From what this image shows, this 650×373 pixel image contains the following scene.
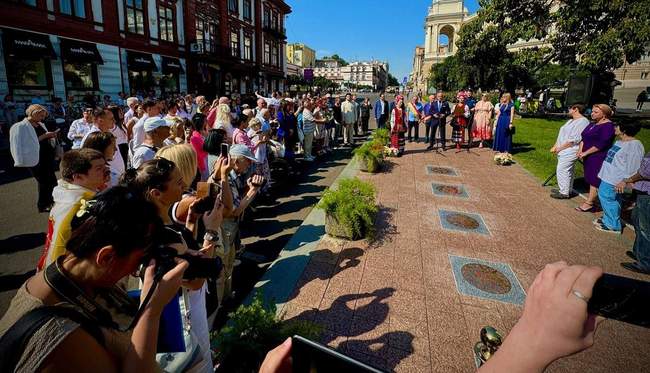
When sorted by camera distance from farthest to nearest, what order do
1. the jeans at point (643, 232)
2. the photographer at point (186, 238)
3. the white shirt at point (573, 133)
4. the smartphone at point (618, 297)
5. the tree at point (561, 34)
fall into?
the tree at point (561, 34), the white shirt at point (573, 133), the jeans at point (643, 232), the photographer at point (186, 238), the smartphone at point (618, 297)

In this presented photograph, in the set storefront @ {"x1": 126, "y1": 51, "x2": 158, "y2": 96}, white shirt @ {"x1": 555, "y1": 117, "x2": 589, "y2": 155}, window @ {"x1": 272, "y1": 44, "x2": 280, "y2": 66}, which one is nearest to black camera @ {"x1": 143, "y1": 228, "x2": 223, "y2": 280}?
white shirt @ {"x1": 555, "y1": 117, "x2": 589, "y2": 155}

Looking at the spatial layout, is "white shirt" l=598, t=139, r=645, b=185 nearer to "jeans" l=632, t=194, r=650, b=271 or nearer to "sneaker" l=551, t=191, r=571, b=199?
"jeans" l=632, t=194, r=650, b=271

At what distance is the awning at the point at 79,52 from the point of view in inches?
672

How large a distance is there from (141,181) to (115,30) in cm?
2286

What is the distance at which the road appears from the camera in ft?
14.2

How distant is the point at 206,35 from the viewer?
29.3 meters

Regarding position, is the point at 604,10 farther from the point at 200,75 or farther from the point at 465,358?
the point at 200,75

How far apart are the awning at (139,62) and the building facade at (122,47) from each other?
6 cm

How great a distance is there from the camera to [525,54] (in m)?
23.9

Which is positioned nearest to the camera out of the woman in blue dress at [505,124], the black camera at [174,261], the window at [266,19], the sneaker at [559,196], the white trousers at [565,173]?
the black camera at [174,261]

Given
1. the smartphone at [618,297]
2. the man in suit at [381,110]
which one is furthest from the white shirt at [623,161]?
the man in suit at [381,110]

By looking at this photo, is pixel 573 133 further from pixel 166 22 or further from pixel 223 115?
pixel 166 22

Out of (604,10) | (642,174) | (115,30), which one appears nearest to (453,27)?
(604,10)

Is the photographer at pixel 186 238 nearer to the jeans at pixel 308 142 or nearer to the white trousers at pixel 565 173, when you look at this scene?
the white trousers at pixel 565 173
